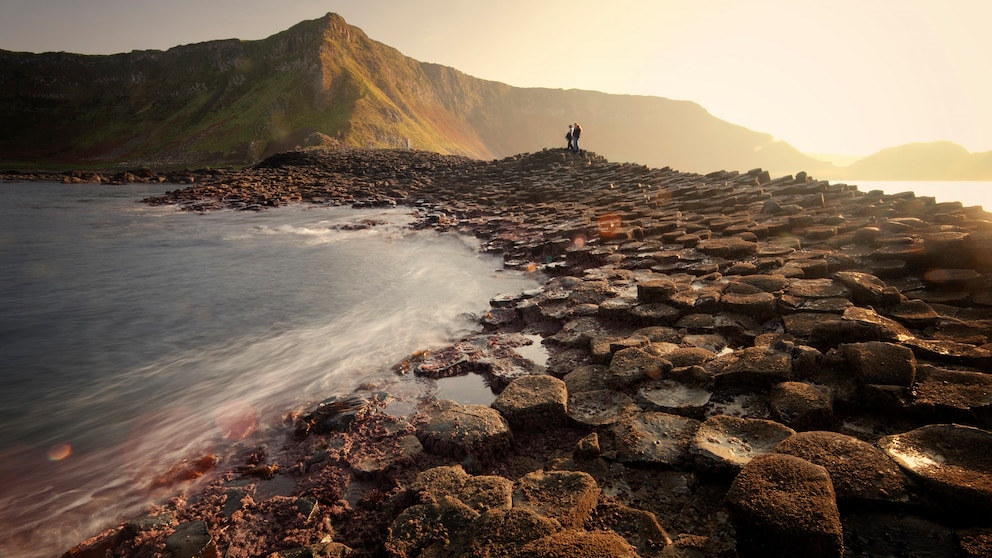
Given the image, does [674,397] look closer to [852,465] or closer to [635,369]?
[635,369]

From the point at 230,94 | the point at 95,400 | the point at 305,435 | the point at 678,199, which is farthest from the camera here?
the point at 230,94

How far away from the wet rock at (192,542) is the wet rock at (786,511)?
281cm

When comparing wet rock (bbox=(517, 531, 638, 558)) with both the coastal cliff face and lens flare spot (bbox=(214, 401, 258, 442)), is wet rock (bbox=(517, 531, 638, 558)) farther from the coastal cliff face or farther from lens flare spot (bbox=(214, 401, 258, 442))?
the coastal cliff face

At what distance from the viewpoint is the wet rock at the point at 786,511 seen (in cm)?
165

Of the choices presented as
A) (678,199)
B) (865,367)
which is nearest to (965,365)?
(865,367)

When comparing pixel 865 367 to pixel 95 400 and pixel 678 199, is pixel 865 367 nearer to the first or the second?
pixel 95 400

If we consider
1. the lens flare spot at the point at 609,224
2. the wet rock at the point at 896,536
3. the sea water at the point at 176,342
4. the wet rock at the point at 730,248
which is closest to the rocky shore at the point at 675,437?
the wet rock at the point at 896,536

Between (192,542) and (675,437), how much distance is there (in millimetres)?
2998

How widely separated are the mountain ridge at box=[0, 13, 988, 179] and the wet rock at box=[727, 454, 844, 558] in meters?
50.8

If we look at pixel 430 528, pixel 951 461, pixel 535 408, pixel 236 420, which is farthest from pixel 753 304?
pixel 236 420

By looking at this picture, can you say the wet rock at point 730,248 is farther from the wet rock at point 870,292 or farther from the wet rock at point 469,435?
the wet rock at point 469,435

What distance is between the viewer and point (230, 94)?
3236 inches

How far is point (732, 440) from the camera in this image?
8.13 feet

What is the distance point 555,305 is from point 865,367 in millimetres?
3492
